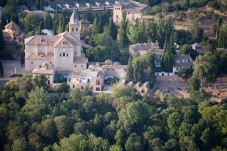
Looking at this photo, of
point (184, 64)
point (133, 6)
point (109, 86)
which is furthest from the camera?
point (133, 6)

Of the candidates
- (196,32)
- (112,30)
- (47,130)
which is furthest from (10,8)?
(47,130)

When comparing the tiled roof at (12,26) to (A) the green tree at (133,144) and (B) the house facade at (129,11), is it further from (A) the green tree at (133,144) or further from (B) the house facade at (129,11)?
(A) the green tree at (133,144)

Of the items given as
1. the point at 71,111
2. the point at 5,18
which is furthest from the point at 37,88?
A: the point at 5,18

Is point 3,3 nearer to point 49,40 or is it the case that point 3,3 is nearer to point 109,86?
point 49,40

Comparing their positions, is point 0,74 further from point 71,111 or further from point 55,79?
point 71,111

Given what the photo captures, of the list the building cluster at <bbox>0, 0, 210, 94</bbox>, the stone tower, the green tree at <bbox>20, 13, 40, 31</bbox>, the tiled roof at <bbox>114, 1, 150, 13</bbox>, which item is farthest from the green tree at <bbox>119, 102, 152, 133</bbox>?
the tiled roof at <bbox>114, 1, 150, 13</bbox>

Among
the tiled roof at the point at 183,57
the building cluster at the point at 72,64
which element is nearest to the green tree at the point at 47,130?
the building cluster at the point at 72,64

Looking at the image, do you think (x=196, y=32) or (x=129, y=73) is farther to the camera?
(x=196, y=32)

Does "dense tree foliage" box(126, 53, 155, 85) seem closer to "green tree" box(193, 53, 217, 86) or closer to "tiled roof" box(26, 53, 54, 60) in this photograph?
"green tree" box(193, 53, 217, 86)
